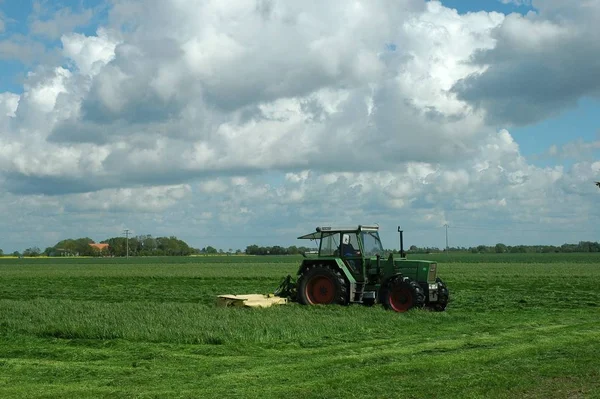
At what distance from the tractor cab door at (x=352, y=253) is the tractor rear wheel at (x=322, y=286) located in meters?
0.43

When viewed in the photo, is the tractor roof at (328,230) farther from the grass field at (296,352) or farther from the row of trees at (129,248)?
the row of trees at (129,248)

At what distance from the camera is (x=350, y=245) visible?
63.8 feet

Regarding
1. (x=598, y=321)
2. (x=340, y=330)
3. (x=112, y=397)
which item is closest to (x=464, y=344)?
(x=340, y=330)

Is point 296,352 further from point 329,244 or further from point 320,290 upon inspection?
point 329,244

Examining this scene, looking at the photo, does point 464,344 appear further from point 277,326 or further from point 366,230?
point 366,230

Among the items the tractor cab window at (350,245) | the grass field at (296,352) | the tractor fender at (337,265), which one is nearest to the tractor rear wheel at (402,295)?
the grass field at (296,352)

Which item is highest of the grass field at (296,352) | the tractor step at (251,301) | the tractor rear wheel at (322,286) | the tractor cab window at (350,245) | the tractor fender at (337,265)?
the tractor cab window at (350,245)

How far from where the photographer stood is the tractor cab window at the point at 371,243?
19.4 meters

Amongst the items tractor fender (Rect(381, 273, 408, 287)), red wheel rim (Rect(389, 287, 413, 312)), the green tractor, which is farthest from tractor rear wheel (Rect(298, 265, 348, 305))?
red wheel rim (Rect(389, 287, 413, 312))

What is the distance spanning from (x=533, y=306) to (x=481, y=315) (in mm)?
3763

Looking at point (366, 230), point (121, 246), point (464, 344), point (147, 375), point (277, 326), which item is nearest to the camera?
point (147, 375)

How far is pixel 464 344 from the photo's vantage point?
12.3m

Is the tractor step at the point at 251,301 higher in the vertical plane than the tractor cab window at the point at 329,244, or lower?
lower

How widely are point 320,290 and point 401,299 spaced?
95.9 inches
